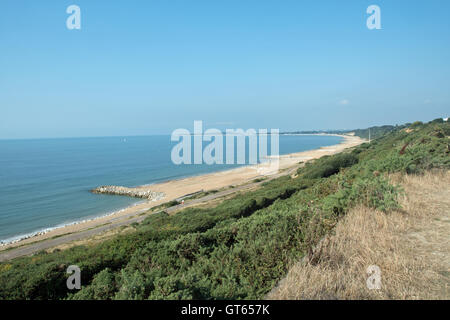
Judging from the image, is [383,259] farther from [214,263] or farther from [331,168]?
[331,168]

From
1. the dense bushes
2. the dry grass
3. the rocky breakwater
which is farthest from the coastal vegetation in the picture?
the rocky breakwater

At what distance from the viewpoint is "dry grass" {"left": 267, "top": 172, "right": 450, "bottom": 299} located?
3408 millimetres

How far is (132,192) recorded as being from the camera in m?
A: 49.6

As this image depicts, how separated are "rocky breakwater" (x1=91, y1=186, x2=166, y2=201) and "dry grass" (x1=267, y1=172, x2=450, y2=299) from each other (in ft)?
134

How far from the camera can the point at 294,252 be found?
4852 millimetres

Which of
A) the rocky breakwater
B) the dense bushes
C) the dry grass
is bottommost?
the rocky breakwater

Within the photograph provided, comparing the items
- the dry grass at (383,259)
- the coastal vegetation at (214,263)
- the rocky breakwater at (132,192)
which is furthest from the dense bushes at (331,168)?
the dry grass at (383,259)

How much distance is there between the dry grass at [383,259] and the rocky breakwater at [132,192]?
134ft

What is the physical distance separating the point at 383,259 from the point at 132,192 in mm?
50167

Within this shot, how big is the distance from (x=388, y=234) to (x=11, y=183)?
74692mm

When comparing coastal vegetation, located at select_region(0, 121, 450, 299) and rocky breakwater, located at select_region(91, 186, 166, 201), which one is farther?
rocky breakwater, located at select_region(91, 186, 166, 201)

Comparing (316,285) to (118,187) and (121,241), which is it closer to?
(121,241)

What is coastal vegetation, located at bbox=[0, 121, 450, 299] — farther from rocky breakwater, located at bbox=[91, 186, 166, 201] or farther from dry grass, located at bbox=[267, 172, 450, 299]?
rocky breakwater, located at bbox=[91, 186, 166, 201]

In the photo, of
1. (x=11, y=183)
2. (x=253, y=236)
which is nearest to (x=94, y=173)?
(x=11, y=183)
